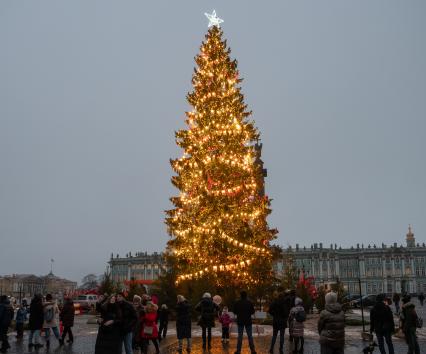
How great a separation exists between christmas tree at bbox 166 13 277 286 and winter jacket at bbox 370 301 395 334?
38.6 ft

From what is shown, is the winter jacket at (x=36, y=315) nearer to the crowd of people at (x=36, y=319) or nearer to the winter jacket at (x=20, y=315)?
the crowd of people at (x=36, y=319)

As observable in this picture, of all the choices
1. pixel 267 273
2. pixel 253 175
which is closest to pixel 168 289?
pixel 267 273

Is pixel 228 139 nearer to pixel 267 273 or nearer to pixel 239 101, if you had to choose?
pixel 239 101

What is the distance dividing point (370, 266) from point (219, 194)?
14985 cm

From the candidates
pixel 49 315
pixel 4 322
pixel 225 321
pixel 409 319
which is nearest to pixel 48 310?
pixel 49 315

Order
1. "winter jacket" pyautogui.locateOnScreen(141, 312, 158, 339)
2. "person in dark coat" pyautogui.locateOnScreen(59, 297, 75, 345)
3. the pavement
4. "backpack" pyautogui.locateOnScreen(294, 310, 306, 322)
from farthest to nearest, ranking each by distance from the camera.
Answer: "person in dark coat" pyautogui.locateOnScreen(59, 297, 75, 345)
the pavement
"backpack" pyautogui.locateOnScreen(294, 310, 306, 322)
"winter jacket" pyautogui.locateOnScreen(141, 312, 158, 339)

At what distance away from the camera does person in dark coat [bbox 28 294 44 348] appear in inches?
672

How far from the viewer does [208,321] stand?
659 inches

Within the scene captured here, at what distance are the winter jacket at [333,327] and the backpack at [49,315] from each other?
463 inches

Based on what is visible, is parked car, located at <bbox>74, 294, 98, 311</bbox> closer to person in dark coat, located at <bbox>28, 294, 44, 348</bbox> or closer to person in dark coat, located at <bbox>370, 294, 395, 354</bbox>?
person in dark coat, located at <bbox>28, 294, 44, 348</bbox>

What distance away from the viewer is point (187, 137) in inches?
1086

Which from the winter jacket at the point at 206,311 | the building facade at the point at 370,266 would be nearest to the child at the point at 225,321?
the winter jacket at the point at 206,311

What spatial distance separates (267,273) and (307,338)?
7360 mm

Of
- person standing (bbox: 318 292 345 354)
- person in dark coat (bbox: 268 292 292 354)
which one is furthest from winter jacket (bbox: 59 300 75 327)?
person standing (bbox: 318 292 345 354)
